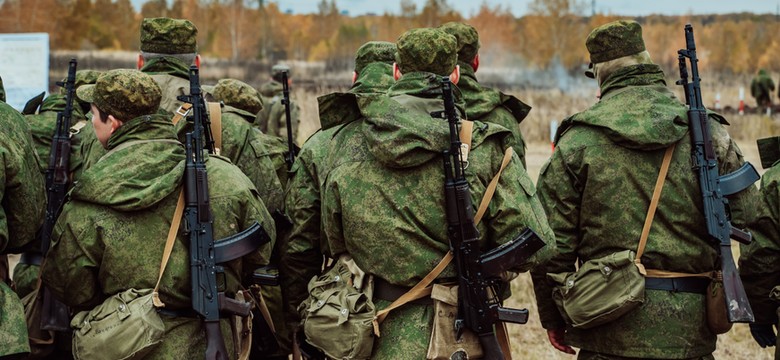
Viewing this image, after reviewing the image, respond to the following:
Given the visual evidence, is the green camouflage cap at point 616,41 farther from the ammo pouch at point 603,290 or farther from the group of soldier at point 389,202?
the ammo pouch at point 603,290

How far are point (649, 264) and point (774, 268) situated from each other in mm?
1048

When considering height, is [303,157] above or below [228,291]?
above

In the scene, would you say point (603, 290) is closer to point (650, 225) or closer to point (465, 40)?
point (650, 225)

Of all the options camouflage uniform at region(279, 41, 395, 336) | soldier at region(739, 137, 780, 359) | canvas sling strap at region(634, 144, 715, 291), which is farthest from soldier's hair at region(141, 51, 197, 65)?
soldier at region(739, 137, 780, 359)

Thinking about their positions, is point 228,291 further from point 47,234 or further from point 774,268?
point 774,268

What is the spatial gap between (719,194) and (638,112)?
573 mm

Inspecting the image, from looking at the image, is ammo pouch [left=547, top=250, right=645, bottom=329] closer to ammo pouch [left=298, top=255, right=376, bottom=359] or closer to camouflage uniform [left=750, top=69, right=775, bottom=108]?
ammo pouch [left=298, top=255, right=376, bottom=359]

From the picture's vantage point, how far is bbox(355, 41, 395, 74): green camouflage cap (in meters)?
5.94

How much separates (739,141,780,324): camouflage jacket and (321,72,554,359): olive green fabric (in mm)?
1736

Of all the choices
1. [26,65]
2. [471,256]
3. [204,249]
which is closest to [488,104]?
[471,256]

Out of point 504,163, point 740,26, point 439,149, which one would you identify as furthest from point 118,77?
point 740,26

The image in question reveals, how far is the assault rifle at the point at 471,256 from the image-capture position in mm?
4172

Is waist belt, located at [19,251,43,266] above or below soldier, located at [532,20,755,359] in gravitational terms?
below

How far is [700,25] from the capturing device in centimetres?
6438
